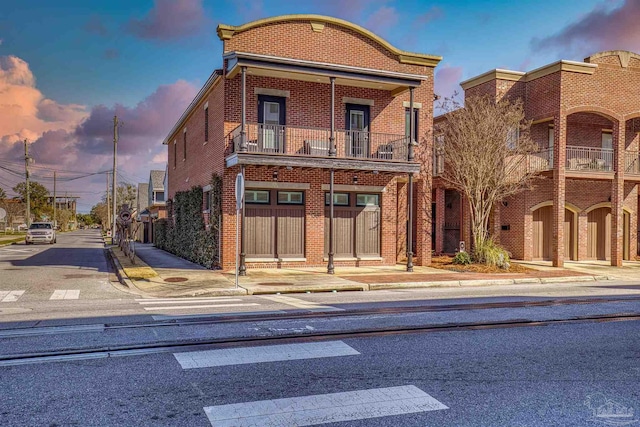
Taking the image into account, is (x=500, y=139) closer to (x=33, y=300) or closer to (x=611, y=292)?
(x=611, y=292)

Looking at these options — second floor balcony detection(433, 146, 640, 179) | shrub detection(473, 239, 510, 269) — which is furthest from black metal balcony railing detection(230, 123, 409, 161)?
shrub detection(473, 239, 510, 269)

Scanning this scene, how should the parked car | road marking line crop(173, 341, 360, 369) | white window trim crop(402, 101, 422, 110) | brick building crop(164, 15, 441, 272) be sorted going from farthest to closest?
1. the parked car
2. white window trim crop(402, 101, 422, 110)
3. brick building crop(164, 15, 441, 272)
4. road marking line crop(173, 341, 360, 369)

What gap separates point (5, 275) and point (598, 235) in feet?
80.4

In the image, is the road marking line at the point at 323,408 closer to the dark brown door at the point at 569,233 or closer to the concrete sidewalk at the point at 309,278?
the concrete sidewalk at the point at 309,278

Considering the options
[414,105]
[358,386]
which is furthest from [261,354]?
Answer: [414,105]

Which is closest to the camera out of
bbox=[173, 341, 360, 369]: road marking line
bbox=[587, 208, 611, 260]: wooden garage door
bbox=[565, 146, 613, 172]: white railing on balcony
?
bbox=[173, 341, 360, 369]: road marking line

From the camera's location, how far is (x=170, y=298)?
480 inches

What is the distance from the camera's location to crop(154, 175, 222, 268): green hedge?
18703 millimetres

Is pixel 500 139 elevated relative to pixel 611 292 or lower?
elevated

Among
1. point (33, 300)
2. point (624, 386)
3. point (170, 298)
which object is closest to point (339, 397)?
point (624, 386)

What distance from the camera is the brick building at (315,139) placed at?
1767 cm

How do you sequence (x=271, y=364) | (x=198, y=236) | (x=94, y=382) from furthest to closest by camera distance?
(x=198, y=236) < (x=271, y=364) < (x=94, y=382)

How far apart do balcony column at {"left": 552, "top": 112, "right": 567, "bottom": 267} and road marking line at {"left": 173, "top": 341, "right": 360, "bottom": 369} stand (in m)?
16.9

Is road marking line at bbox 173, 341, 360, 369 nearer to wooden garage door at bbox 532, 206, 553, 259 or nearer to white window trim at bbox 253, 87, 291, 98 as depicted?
white window trim at bbox 253, 87, 291, 98
